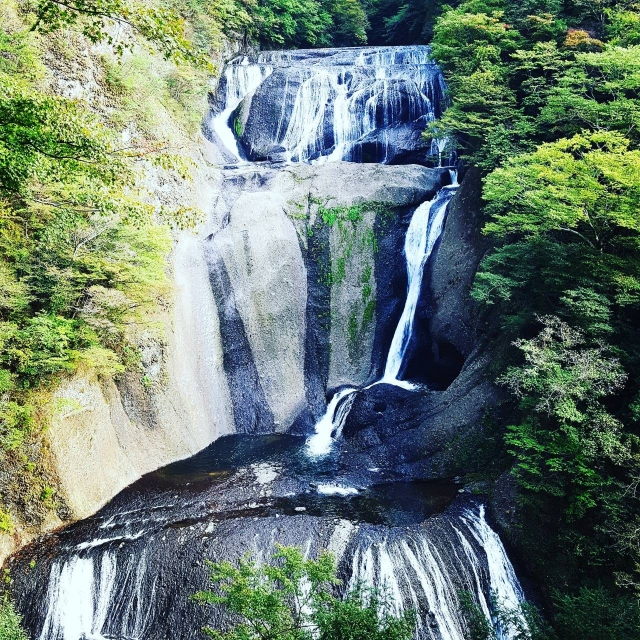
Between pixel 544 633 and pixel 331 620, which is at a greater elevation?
pixel 331 620

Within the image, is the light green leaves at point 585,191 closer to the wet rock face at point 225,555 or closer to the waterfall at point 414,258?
the waterfall at point 414,258

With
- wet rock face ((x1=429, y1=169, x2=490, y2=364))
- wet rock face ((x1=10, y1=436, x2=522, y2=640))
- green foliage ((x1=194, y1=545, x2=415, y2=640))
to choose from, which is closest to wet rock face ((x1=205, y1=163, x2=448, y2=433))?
wet rock face ((x1=429, y1=169, x2=490, y2=364))

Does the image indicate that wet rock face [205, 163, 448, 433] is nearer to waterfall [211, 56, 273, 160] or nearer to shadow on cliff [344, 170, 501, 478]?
shadow on cliff [344, 170, 501, 478]

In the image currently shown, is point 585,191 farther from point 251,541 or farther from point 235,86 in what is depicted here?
point 235,86

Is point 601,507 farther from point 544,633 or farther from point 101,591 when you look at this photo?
point 101,591

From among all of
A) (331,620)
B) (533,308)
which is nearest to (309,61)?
(533,308)

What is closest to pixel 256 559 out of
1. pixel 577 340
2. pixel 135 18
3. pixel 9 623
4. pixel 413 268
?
pixel 9 623
